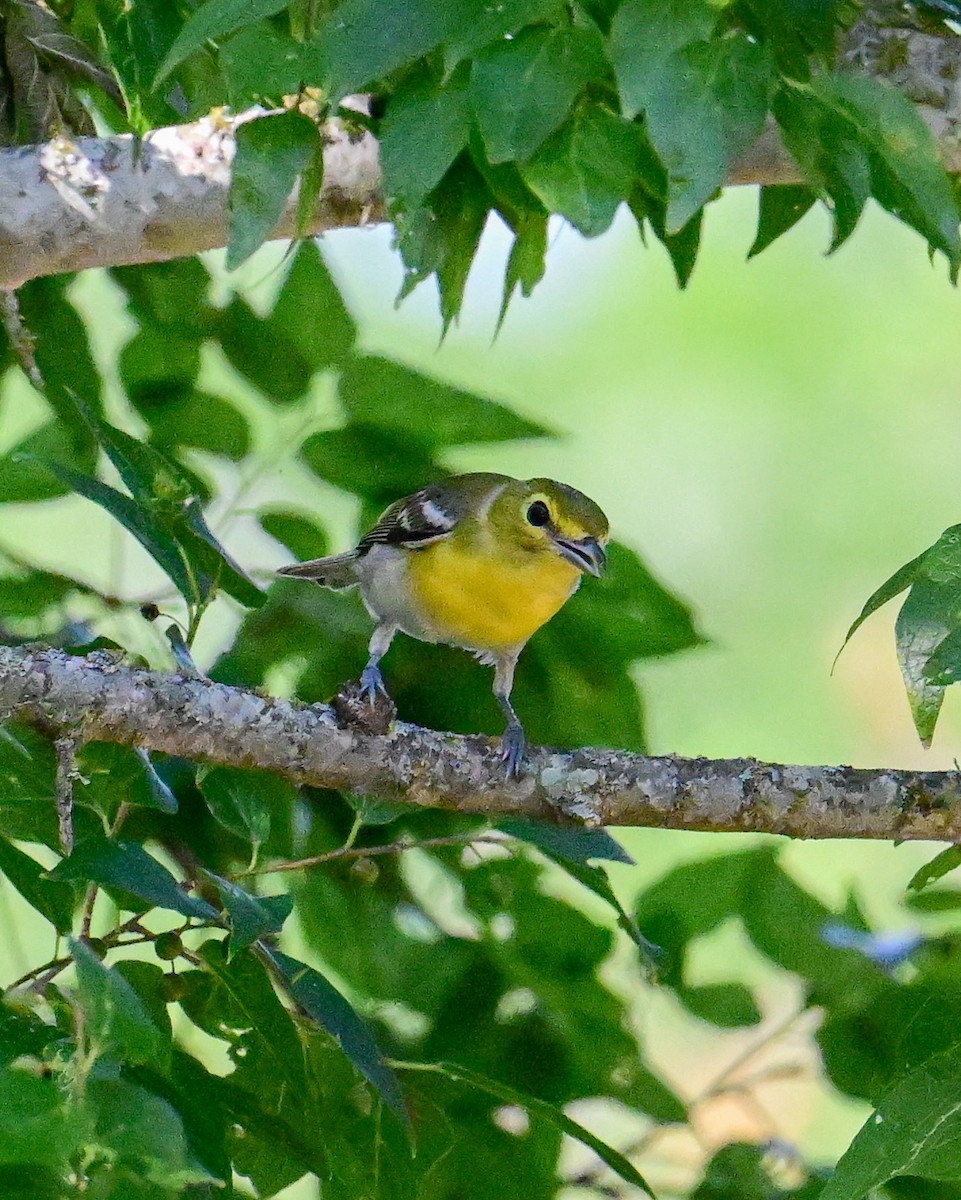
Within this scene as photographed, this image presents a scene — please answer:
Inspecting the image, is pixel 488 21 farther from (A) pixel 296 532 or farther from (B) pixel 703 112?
(A) pixel 296 532

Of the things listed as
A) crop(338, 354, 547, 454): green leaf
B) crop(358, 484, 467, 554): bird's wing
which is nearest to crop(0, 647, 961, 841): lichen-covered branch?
crop(338, 354, 547, 454): green leaf

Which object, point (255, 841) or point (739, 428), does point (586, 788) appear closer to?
point (255, 841)

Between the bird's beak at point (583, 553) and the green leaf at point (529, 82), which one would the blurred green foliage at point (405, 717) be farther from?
the bird's beak at point (583, 553)

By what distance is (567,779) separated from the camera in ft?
8.16

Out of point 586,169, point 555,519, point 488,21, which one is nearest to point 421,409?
point 555,519

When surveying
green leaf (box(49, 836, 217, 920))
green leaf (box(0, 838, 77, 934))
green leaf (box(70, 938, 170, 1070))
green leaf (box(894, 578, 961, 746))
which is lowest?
green leaf (box(0, 838, 77, 934))

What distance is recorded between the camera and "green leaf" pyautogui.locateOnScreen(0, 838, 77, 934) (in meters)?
2.04

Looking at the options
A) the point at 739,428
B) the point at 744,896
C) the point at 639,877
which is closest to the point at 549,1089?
the point at 744,896

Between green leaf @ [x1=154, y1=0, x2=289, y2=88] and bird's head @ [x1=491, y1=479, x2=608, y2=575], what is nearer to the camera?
green leaf @ [x1=154, y1=0, x2=289, y2=88]

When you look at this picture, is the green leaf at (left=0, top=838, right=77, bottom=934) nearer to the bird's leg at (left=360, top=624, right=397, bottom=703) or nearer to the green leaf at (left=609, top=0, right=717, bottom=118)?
the bird's leg at (left=360, top=624, right=397, bottom=703)

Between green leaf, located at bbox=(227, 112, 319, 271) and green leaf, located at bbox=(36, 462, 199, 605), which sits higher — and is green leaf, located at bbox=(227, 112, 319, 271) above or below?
above

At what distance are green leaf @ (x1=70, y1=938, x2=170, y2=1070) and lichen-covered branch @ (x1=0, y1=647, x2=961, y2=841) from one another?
2.80 feet

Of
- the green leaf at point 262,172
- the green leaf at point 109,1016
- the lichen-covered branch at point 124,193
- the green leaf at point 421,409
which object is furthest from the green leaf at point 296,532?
the green leaf at point 109,1016

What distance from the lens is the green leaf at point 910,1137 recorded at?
1617mm
